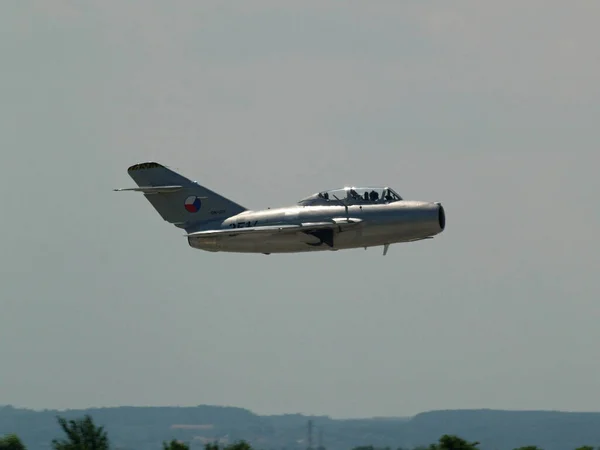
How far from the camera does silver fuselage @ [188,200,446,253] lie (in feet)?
173

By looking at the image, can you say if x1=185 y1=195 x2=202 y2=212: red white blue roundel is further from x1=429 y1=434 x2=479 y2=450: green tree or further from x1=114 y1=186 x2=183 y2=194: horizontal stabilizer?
x1=429 y1=434 x2=479 y2=450: green tree

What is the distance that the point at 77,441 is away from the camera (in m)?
72.8

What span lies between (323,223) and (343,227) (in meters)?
0.88

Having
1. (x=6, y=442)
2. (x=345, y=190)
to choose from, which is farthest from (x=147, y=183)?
(x=6, y=442)

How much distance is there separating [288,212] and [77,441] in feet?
83.5

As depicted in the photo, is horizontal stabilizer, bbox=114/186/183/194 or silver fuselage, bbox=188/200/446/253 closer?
silver fuselage, bbox=188/200/446/253

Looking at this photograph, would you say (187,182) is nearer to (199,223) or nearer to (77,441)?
(199,223)

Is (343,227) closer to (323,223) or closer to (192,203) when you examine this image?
(323,223)

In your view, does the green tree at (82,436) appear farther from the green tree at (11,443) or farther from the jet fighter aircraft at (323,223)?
the jet fighter aircraft at (323,223)

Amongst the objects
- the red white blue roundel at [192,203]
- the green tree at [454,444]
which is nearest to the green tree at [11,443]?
the red white blue roundel at [192,203]

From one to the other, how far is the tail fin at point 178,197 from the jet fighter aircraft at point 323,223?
94mm

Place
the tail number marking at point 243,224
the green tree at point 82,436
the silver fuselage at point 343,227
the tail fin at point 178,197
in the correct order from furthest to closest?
the green tree at point 82,436 < the tail fin at point 178,197 < the tail number marking at point 243,224 < the silver fuselage at point 343,227

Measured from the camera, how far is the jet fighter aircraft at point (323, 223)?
5294 cm

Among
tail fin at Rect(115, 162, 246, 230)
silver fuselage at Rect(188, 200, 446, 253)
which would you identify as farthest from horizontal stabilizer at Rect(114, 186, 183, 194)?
silver fuselage at Rect(188, 200, 446, 253)
